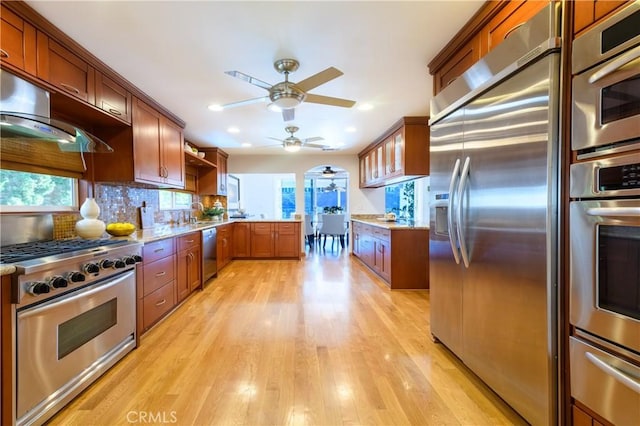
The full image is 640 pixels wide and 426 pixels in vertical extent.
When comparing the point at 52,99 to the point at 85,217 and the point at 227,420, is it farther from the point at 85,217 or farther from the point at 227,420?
the point at 227,420

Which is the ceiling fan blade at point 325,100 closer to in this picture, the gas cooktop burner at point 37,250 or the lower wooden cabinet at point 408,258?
the gas cooktop burner at point 37,250

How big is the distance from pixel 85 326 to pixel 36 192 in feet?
3.97

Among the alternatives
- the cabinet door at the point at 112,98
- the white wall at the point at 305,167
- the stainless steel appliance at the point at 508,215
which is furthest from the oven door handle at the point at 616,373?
the white wall at the point at 305,167

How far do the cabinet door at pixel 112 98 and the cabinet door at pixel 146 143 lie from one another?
0.13 metres

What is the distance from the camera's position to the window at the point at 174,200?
4.29 m

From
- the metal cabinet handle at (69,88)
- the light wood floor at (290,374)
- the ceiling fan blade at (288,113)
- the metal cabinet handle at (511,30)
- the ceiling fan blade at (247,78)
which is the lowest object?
the light wood floor at (290,374)

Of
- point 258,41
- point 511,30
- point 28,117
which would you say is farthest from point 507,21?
point 28,117

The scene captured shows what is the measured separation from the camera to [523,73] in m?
1.32

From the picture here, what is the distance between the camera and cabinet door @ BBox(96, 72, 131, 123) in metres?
2.29

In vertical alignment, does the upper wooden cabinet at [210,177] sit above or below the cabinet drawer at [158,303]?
above

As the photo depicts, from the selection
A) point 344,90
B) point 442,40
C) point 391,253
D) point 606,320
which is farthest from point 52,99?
point 391,253

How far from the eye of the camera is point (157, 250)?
262cm

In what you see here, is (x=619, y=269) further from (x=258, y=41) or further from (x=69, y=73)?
(x=69, y=73)

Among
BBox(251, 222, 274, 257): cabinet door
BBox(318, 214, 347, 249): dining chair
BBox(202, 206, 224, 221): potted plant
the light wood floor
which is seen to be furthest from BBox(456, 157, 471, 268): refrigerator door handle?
BBox(318, 214, 347, 249): dining chair
